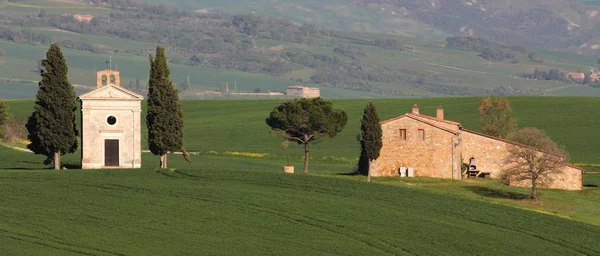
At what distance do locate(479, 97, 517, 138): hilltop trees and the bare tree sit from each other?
25506 millimetres

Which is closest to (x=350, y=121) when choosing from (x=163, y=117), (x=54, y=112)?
(x=163, y=117)

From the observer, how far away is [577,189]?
97.6 meters

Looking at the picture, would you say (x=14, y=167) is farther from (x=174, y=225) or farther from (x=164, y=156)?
(x=174, y=225)

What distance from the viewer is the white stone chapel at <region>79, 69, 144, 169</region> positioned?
86.4 meters

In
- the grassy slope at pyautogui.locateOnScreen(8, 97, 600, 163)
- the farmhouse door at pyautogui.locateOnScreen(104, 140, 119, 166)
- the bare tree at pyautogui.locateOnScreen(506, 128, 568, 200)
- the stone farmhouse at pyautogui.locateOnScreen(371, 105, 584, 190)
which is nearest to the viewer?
the farmhouse door at pyautogui.locateOnScreen(104, 140, 119, 166)

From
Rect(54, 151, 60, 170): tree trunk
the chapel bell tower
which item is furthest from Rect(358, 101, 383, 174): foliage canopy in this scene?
Rect(54, 151, 60, 170): tree trunk

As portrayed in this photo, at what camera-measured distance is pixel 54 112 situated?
8506 centimetres

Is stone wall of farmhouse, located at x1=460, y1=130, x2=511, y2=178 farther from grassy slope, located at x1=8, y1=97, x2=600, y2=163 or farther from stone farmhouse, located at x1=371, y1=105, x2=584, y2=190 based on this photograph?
grassy slope, located at x1=8, y1=97, x2=600, y2=163

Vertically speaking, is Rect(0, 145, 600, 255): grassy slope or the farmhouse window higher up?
the farmhouse window

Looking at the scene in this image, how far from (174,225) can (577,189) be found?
42.4 meters

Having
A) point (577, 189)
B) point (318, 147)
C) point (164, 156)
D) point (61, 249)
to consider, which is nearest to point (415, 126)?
point (577, 189)

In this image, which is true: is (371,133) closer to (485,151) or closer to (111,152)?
(485,151)

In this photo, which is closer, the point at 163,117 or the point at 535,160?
the point at 163,117

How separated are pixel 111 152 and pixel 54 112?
423 cm
